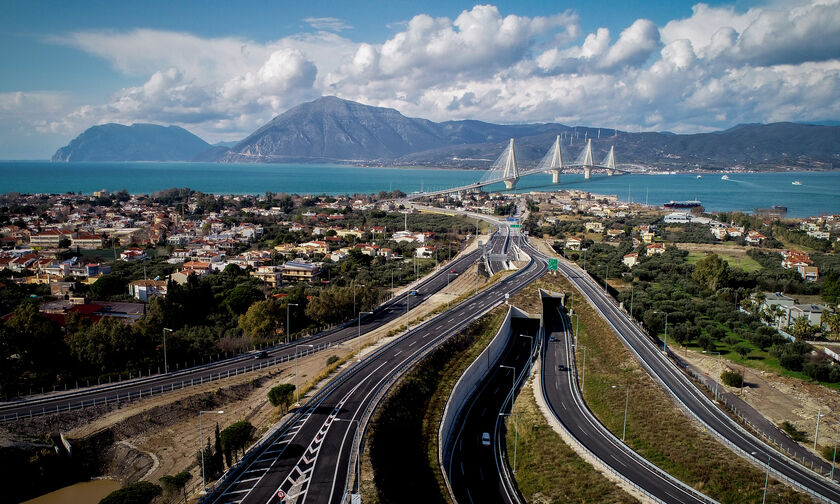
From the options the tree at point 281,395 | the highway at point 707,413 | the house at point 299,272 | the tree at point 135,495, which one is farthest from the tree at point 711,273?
the tree at point 135,495

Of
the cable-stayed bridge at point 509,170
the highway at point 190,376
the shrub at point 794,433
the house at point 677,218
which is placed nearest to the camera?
the highway at point 190,376

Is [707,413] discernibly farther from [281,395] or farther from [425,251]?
[425,251]

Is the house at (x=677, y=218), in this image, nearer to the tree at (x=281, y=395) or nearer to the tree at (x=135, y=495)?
the tree at (x=281, y=395)

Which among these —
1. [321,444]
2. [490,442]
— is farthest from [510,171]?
[321,444]

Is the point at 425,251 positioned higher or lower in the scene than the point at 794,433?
higher

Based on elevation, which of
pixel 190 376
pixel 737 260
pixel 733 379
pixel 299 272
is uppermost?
pixel 299 272
